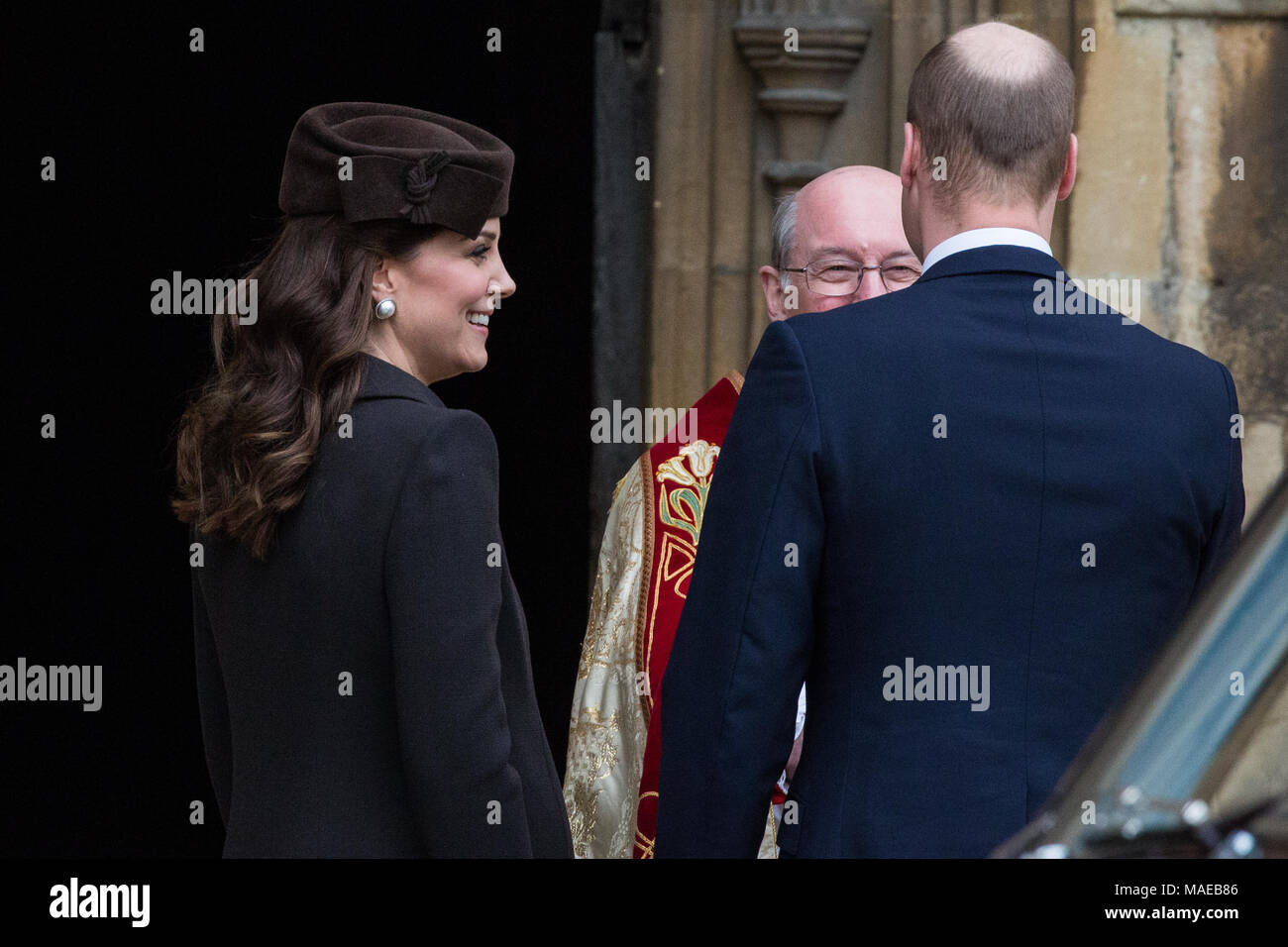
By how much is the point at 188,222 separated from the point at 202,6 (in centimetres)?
53

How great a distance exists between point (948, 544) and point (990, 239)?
0.36 m

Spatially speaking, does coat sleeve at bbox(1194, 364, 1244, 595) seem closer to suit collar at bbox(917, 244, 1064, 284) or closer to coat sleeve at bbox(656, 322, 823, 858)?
suit collar at bbox(917, 244, 1064, 284)

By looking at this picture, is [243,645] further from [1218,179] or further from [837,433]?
[1218,179]

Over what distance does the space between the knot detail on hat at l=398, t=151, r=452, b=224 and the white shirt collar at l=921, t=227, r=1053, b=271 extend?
0.65 m

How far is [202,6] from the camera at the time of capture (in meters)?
4.40

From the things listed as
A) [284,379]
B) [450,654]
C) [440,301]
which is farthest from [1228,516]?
[284,379]

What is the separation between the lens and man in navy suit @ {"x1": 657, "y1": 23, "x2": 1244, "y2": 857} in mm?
1876

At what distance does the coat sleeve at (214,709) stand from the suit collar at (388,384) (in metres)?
0.42

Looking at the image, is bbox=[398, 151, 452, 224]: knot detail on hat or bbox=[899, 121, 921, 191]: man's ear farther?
bbox=[398, 151, 452, 224]: knot detail on hat

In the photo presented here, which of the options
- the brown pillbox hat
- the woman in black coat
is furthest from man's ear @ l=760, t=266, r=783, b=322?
the woman in black coat

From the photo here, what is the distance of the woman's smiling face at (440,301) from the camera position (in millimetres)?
2227

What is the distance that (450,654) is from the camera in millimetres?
2004

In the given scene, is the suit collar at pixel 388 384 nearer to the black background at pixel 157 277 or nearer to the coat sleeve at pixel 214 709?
the coat sleeve at pixel 214 709
